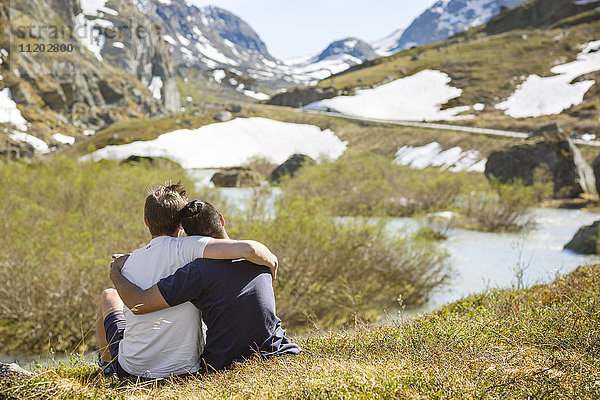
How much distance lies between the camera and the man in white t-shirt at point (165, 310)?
113 inches

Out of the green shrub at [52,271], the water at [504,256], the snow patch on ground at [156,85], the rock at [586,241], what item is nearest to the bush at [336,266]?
the water at [504,256]

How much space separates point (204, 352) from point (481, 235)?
48.6ft

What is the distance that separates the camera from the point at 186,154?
40094 mm

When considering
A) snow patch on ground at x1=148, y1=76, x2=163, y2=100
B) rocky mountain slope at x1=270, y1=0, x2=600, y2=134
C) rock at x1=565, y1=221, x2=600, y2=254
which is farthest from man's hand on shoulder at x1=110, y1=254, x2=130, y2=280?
snow patch on ground at x1=148, y1=76, x2=163, y2=100

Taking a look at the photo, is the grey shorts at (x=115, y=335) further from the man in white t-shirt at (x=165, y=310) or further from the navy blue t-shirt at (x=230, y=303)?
the navy blue t-shirt at (x=230, y=303)

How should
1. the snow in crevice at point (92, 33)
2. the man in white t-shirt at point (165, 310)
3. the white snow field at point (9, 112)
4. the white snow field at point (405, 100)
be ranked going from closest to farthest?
the man in white t-shirt at point (165, 310) → the white snow field at point (405, 100) → the white snow field at point (9, 112) → the snow in crevice at point (92, 33)

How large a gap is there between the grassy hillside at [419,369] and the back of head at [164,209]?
3.23 feet

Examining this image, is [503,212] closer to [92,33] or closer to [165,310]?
[165,310]

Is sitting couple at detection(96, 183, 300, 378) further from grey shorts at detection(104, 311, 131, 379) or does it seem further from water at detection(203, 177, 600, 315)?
water at detection(203, 177, 600, 315)

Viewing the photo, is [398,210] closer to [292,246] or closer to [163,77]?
[292,246]

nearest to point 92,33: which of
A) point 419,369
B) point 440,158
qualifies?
point 440,158

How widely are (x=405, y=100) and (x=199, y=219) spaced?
69088mm

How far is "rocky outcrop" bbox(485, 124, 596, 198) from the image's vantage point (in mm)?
21859

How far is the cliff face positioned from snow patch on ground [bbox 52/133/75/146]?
1351 mm
